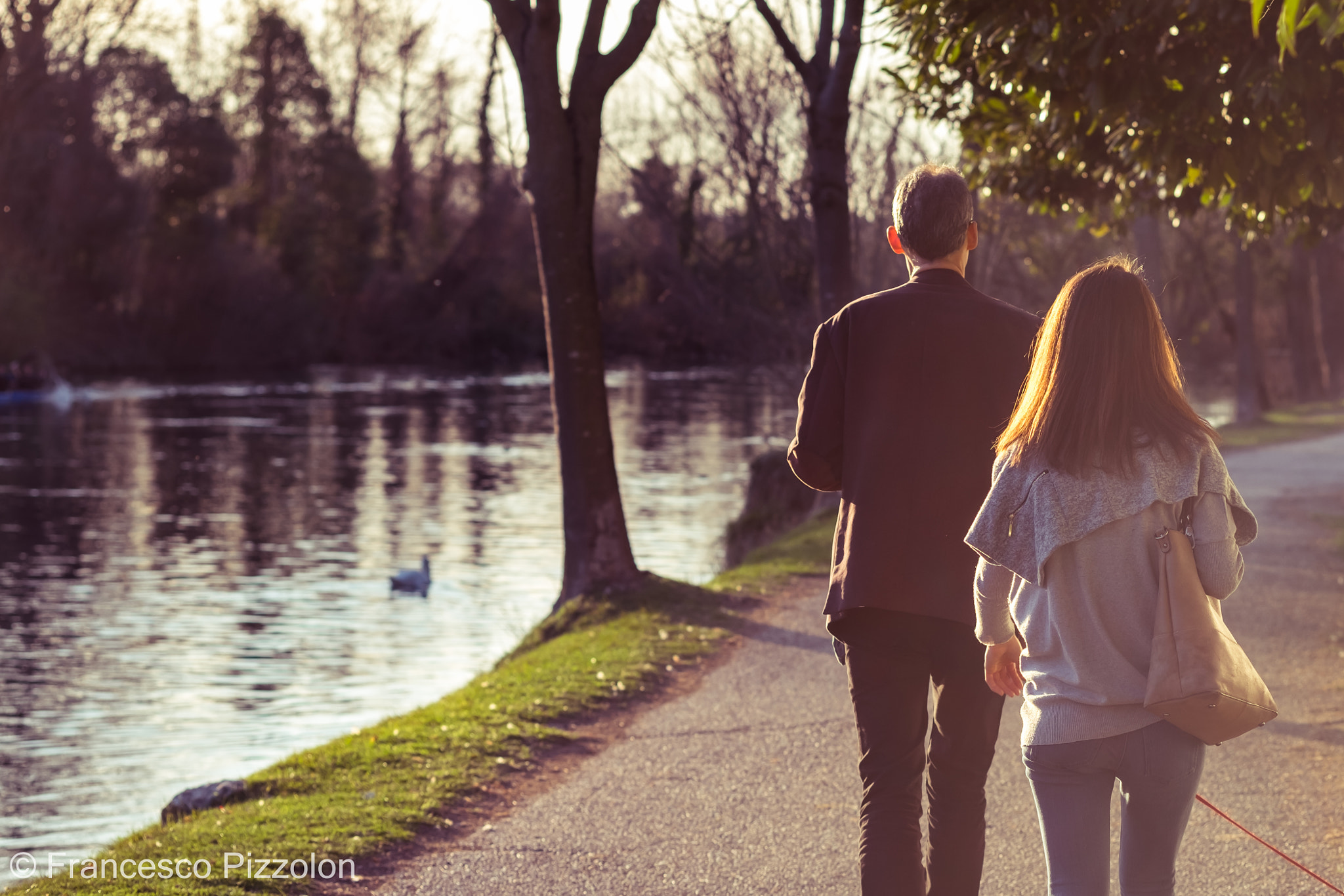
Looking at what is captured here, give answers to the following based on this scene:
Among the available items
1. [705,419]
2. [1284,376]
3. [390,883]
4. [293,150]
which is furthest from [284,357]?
[390,883]

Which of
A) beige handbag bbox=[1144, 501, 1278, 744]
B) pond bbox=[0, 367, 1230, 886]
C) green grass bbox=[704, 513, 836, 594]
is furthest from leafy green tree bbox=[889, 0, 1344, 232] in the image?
pond bbox=[0, 367, 1230, 886]

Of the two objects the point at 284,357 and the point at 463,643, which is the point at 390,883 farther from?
the point at 284,357

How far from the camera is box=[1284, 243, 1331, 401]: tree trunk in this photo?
33000mm

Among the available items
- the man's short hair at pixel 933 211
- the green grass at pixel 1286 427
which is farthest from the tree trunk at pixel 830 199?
the green grass at pixel 1286 427

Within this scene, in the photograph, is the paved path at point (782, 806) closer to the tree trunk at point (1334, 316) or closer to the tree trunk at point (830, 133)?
the tree trunk at point (830, 133)

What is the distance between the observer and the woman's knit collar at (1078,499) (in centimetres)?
284

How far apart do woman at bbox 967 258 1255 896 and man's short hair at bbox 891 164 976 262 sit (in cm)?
60

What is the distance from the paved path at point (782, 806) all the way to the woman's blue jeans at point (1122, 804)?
1.62m

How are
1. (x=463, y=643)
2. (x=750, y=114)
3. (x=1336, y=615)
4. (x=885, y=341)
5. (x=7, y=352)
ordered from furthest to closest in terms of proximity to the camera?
(x=7, y=352), (x=750, y=114), (x=463, y=643), (x=1336, y=615), (x=885, y=341)

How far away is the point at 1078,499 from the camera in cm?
287

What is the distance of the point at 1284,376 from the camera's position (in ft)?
136

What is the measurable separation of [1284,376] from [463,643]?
3516 centimetres

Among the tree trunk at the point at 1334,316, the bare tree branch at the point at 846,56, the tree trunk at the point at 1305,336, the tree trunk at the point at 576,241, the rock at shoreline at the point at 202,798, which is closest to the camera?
the rock at shoreline at the point at 202,798

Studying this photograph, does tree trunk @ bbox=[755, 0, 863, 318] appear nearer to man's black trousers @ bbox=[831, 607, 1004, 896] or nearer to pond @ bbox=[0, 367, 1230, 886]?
pond @ bbox=[0, 367, 1230, 886]
